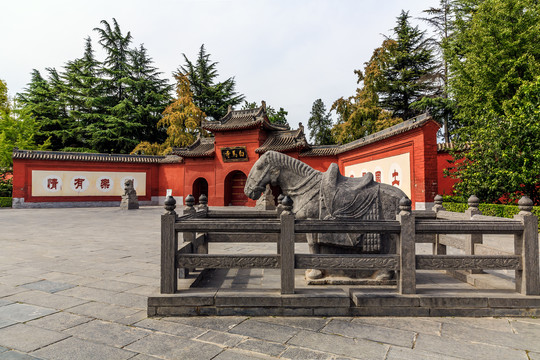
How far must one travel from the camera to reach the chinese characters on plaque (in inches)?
775

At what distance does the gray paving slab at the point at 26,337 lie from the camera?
2342 millimetres

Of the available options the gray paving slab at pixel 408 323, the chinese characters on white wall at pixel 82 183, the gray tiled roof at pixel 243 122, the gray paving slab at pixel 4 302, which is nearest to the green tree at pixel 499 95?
the gray paving slab at pixel 408 323

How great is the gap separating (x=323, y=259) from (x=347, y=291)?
0.53 meters

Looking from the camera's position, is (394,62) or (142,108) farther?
(142,108)

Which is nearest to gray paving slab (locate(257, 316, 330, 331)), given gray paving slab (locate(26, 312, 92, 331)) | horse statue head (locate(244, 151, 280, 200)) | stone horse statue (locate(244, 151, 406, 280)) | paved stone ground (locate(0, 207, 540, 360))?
paved stone ground (locate(0, 207, 540, 360))

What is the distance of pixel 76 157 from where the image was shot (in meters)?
20.8

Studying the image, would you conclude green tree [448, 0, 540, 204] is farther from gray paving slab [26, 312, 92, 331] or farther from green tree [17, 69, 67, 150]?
green tree [17, 69, 67, 150]

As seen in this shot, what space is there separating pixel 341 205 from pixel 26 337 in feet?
10.5

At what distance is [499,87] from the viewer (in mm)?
14922

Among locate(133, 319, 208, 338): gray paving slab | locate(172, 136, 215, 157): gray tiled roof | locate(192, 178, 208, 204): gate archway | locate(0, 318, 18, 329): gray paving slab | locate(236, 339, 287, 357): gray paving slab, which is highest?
locate(172, 136, 215, 157): gray tiled roof

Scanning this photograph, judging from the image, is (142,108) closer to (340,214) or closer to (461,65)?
(461,65)

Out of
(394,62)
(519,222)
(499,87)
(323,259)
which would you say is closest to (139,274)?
(323,259)

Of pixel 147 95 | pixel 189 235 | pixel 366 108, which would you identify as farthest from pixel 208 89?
pixel 189 235

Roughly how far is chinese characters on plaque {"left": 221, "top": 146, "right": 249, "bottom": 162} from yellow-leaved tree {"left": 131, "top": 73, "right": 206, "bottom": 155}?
7.98m
